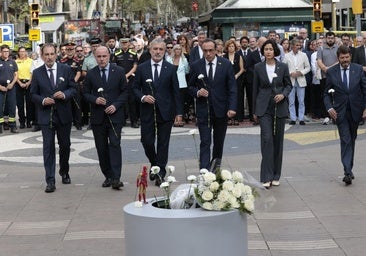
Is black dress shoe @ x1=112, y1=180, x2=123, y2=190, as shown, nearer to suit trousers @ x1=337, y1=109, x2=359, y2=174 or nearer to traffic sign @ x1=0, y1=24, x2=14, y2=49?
suit trousers @ x1=337, y1=109, x2=359, y2=174

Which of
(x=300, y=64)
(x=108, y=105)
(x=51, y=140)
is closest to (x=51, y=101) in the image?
(x=51, y=140)

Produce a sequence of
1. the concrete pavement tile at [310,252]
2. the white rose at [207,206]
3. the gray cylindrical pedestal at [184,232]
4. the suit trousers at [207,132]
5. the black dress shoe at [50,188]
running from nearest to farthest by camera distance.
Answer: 1. the gray cylindrical pedestal at [184,232]
2. the white rose at [207,206]
3. the concrete pavement tile at [310,252]
4. the black dress shoe at [50,188]
5. the suit trousers at [207,132]

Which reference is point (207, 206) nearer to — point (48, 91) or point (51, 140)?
point (51, 140)

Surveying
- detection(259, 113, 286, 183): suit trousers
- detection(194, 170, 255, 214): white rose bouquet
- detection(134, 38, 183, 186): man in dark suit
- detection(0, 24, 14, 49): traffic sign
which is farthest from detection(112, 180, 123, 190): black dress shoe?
detection(0, 24, 14, 49): traffic sign

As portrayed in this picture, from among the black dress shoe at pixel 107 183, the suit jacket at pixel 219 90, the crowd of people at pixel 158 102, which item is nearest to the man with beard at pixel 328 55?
the crowd of people at pixel 158 102

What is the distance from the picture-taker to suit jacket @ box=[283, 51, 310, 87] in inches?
703

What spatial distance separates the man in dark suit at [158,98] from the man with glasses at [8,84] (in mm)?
7170

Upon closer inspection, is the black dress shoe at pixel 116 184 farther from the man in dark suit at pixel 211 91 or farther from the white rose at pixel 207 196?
the white rose at pixel 207 196

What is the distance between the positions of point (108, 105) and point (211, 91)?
1442 mm

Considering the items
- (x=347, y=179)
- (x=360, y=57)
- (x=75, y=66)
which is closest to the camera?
(x=347, y=179)

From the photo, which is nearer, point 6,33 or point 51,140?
point 51,140

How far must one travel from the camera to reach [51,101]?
1090 centimetres

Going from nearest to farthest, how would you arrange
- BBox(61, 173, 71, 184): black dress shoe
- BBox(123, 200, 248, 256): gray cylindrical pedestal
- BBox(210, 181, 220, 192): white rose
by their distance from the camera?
BBox(123, 200, 248, 256): gray cylindrical pedestal → BBox(210, 181, 220, 192): white rose → BBox(61, 173, 71, 184): black dress shoe

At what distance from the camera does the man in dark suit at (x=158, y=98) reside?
1116cm
